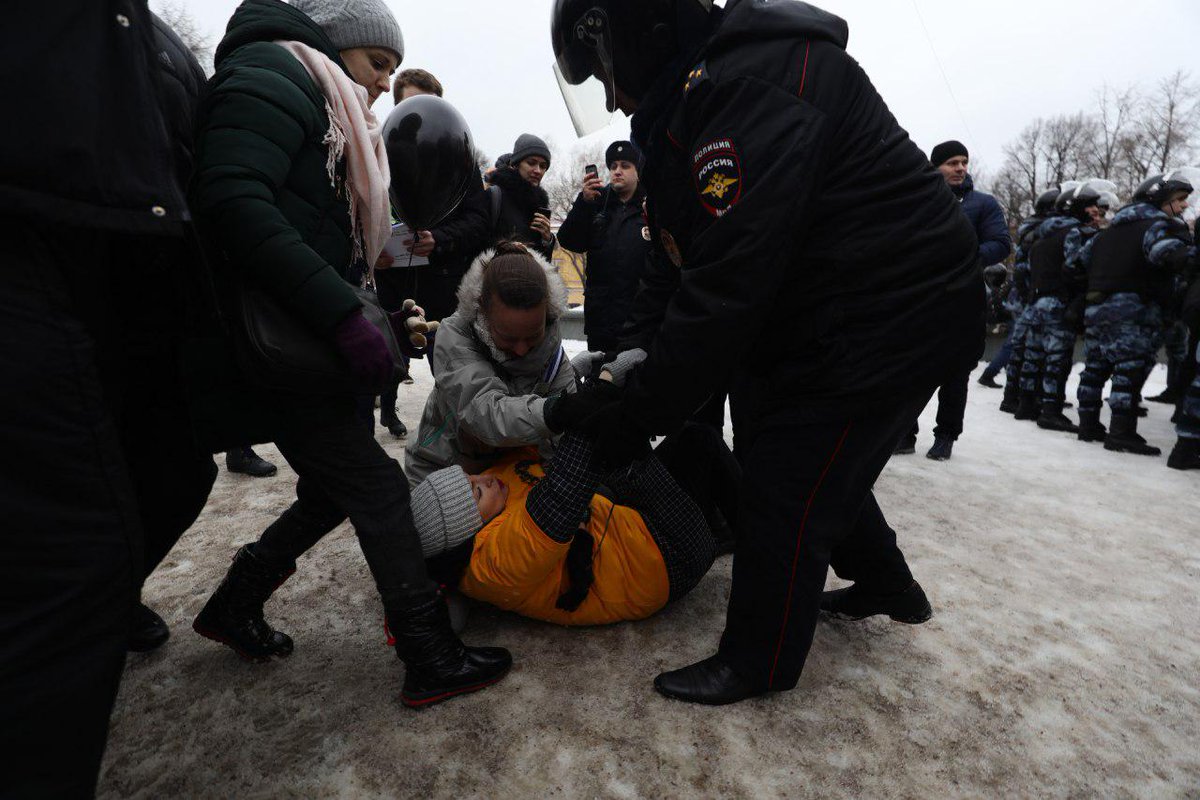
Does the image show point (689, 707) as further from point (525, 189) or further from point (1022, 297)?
point (1022, 297)

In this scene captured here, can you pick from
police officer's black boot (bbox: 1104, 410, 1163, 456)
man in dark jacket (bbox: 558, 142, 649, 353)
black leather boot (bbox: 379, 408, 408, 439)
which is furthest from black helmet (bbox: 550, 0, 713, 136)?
police officer's black boot (bbox: 1104, 410, 1163, 456)

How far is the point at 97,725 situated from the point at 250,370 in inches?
24.3

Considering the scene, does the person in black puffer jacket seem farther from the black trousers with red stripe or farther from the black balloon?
the black trousers with red stripe

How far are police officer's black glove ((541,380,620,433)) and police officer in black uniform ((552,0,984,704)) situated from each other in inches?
2.3

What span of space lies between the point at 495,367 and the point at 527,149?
2.53m

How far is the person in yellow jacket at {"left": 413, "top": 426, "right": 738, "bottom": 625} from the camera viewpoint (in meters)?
1.77

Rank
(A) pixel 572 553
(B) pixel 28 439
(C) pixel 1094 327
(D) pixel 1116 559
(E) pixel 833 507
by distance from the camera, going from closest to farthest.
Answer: (B) pixel 28 439 < (E) pixel 833 507 < (A) pixel 572 553 < (D) pixel 1116 559 < (C) pixel 1094 327

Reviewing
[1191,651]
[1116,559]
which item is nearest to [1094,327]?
[1116,559]

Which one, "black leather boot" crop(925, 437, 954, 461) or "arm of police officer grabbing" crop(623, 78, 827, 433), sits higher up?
"arm of police officer grabbing" crop(623, 78, 827, 433)

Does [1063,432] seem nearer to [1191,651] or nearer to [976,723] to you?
[1191,651]

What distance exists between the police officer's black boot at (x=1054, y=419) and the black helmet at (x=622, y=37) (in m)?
5.30

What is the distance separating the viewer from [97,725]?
0.91m

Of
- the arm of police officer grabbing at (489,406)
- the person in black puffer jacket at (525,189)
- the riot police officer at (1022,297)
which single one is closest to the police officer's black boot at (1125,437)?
the riot police officer at (1022,297)

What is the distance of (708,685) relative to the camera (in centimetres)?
171
